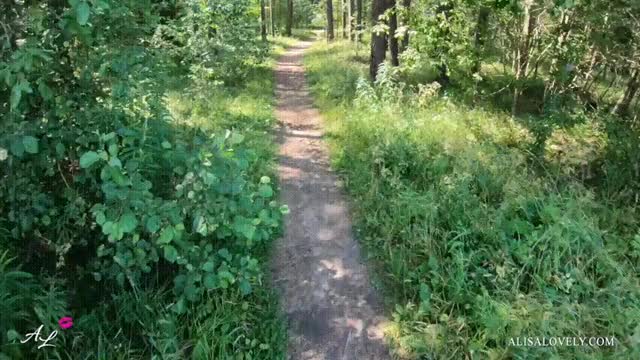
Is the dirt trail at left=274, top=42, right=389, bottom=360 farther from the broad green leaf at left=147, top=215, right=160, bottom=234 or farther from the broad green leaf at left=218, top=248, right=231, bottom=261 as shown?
the broad green leaf at left=147, top=215, right=160, bottom=234

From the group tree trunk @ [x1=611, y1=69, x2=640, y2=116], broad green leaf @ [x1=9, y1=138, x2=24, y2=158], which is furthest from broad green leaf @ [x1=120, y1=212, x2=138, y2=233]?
tree trunk @ [x1=611, y1=69, x2=640, y2=116]

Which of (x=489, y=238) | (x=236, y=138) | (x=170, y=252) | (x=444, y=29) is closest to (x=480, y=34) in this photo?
(x=444, y=29)

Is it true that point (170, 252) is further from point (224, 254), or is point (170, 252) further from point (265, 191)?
point (265, 191)

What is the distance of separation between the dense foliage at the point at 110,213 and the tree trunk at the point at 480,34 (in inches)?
270

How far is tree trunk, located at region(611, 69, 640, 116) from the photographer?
8.90 meters

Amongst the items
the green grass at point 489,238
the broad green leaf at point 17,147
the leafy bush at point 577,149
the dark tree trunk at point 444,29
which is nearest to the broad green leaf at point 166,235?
the broad green leaf at point 17,147

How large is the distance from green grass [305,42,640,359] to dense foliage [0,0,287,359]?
4.72 ft

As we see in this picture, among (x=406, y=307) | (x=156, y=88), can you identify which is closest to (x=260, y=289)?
(x=406, y=307)

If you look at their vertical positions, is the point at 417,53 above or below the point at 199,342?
above

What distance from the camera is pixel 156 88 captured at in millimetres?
4750

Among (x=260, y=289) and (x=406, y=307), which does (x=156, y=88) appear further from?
(x=406, y=307)

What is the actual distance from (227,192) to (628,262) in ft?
12.0

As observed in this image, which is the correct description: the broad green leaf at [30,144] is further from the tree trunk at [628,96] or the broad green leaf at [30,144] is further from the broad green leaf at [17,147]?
the tree trunk at [628,96]

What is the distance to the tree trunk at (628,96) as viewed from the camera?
29.2ft
